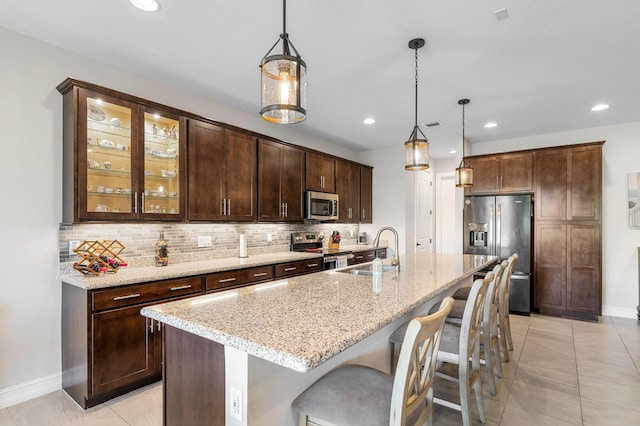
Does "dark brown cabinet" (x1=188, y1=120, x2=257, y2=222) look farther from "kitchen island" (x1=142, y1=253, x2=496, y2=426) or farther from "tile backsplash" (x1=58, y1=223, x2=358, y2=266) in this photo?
"kitchen island" (x1=142, y1=253, x2=496, y2=426)

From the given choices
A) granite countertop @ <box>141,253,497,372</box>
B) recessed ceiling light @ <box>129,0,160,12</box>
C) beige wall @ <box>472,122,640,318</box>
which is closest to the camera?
granite countertop @ <box>141,253,497,372</box>

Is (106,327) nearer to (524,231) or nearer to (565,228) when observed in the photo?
(524,231)

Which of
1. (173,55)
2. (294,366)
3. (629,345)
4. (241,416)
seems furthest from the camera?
(629,345)

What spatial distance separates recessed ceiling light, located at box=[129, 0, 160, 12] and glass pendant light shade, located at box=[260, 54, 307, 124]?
1.18m

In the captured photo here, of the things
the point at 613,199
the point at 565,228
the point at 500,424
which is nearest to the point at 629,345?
the point at 565,228

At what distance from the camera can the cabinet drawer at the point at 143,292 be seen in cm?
229

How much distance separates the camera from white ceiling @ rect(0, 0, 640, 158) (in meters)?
2.12

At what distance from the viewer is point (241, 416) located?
46.7 inches

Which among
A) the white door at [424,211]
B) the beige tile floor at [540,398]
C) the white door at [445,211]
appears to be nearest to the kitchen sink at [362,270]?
the beige tile floor at [540,398]

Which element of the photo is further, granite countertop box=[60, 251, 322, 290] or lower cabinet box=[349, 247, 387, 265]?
lower cabinet box=[349, 247, 387, 265]

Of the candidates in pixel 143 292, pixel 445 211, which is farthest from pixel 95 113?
pixel 445 211

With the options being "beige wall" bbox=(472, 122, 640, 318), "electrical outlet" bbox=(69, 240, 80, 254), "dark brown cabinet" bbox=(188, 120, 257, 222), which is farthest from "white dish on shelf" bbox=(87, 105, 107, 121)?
"beige wall" bbox=(472, 122, 640, 318)

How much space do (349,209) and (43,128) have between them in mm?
4089

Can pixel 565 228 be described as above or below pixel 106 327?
above
